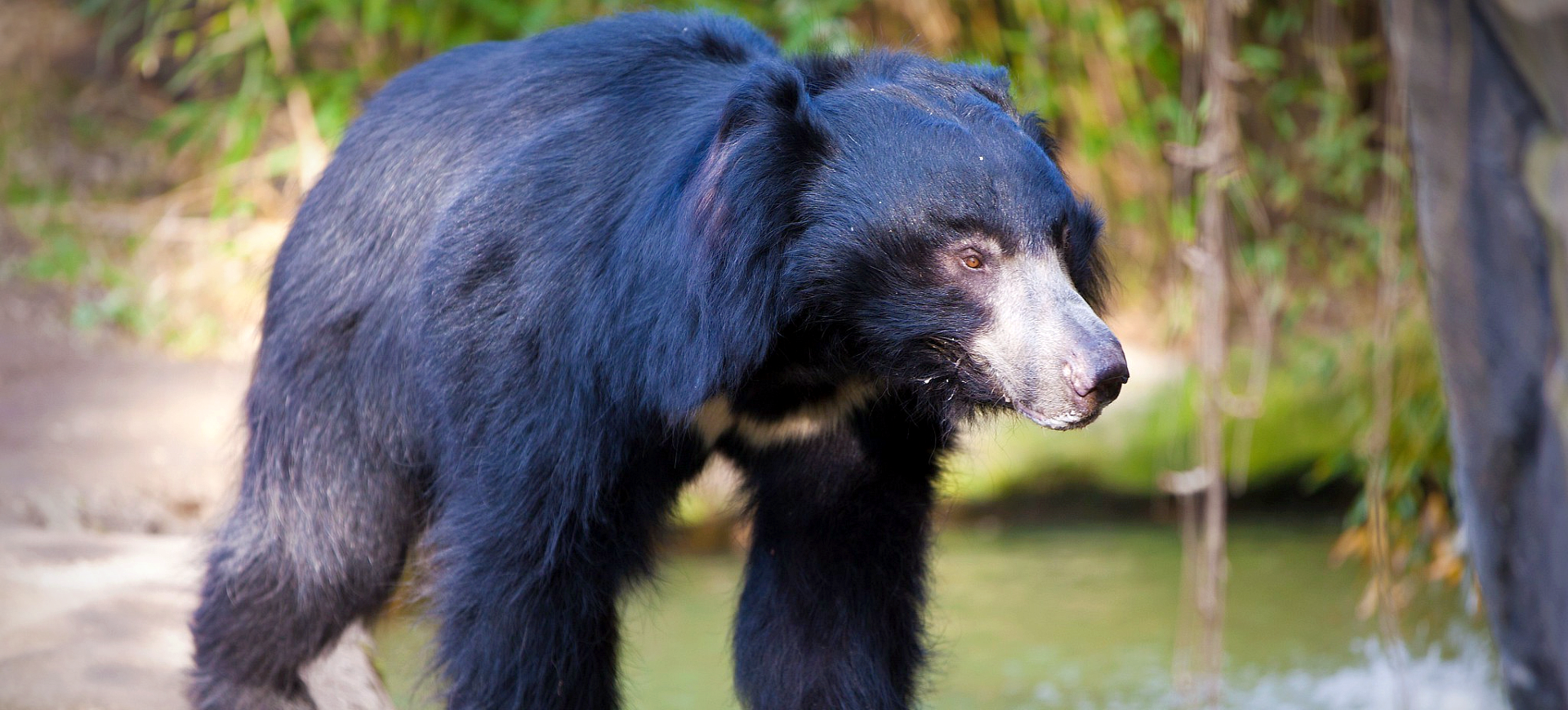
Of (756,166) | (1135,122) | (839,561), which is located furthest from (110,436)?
(1135,122)

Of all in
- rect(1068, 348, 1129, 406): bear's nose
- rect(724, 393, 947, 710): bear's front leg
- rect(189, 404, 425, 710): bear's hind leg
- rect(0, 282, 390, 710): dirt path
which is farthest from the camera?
rect(0, 282, 390, 710): dirt path

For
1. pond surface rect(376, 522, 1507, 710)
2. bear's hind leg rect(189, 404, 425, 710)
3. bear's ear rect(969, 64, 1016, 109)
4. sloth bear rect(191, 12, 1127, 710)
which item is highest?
bear's ear rect(969, 64, 1016, 109)

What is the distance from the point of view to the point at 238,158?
5.89 metres

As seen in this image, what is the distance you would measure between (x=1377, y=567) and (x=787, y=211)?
1711mm

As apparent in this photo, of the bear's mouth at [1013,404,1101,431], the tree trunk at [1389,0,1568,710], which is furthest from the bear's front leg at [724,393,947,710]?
the tree trunk at [1389,0,1568,710]

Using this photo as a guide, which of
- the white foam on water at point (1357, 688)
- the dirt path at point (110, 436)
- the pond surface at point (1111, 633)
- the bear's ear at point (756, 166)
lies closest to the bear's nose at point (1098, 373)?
the bear's ear at point (756, 166)

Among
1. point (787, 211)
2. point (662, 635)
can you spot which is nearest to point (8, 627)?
point (787, 211)

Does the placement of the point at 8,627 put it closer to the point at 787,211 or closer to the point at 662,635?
the point at 787,211

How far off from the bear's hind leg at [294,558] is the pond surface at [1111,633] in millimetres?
1033

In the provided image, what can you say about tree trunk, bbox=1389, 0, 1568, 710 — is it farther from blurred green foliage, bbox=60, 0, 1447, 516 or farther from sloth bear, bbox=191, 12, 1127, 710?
blurred green foliage, bbox=60, 0, 1447, 516

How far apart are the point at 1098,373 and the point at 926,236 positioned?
0.28 m

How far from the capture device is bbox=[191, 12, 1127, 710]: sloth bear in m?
1.92

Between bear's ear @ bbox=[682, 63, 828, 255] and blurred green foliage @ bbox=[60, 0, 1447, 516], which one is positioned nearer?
bear's ear @ bbox=[682, 63, 828, 255]

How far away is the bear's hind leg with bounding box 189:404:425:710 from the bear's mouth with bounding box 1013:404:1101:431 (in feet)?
3.57
